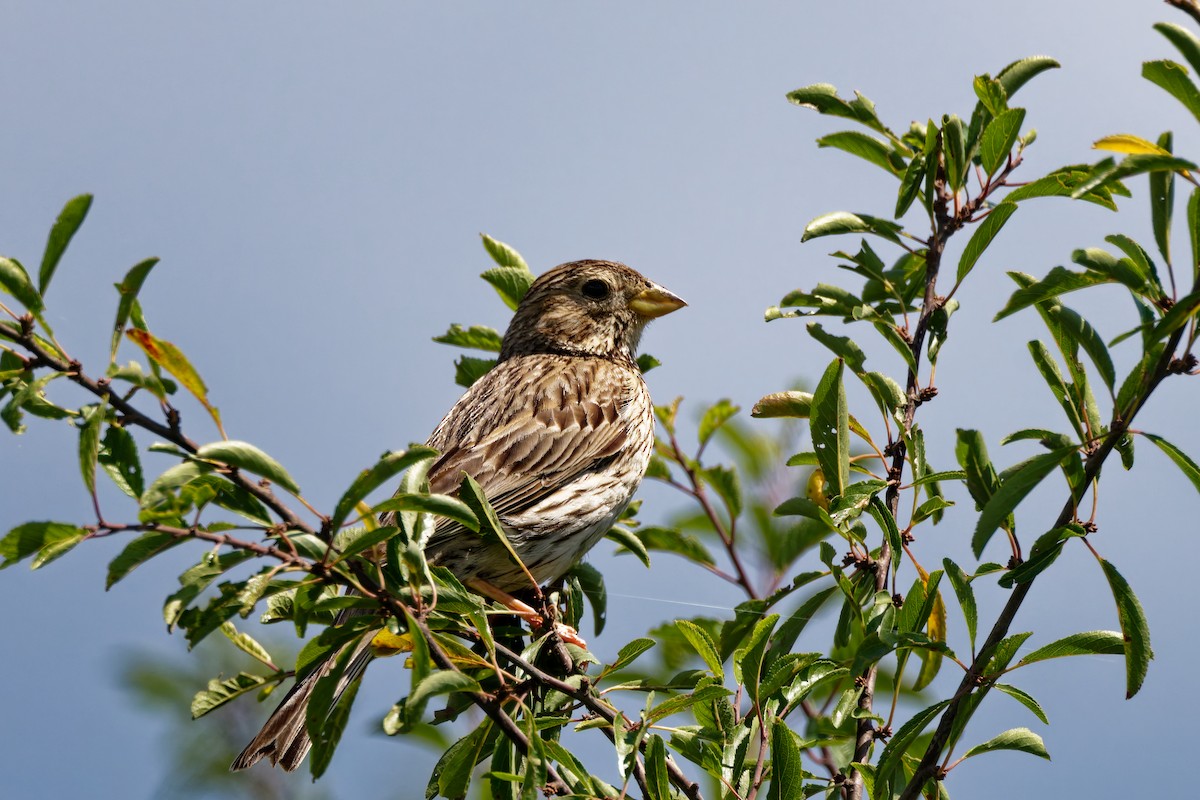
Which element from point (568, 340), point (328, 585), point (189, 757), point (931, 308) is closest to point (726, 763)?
point (328, 585)

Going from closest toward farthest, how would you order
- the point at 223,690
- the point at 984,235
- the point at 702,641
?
the point at 223,690, the point at 702,641, the point at 984,235

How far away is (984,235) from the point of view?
11.4ft

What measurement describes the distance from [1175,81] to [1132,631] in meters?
1.36

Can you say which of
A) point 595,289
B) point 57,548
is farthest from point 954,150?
point 595,289

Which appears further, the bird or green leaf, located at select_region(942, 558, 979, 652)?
the bird

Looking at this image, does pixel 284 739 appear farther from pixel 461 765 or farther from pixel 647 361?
pixel 647 361

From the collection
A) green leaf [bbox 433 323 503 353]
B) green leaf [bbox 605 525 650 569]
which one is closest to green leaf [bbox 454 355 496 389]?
green leaf [bbox 433 323 503 353]

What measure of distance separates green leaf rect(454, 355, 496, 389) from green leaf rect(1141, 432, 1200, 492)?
3.09m

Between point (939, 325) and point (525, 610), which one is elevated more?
point (939, 325)

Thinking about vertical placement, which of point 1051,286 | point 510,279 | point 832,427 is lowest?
point 832,427

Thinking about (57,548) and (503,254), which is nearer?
(57,548)

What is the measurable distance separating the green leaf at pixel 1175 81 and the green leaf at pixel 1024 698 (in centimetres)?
152

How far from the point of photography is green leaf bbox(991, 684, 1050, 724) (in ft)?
10.5

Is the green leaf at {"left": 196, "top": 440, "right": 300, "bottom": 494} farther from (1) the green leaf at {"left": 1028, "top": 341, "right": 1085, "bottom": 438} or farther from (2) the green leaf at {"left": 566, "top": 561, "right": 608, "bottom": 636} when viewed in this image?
(2) the green leaf at {"left": 566, "top": 561, "right": 608, "bottom": 636}
